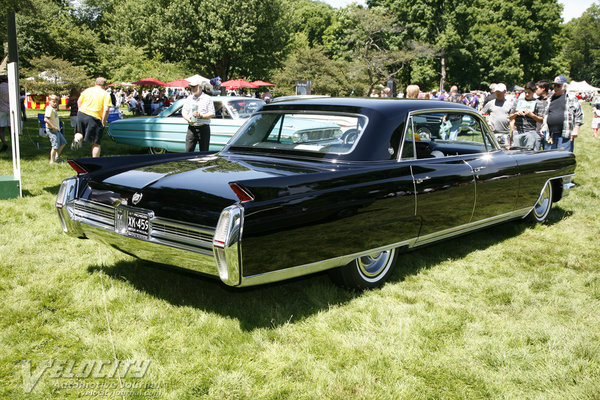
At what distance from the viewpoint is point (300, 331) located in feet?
11.3

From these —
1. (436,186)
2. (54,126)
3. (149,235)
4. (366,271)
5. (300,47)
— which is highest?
(300,47)

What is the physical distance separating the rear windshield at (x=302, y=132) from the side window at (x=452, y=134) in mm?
909

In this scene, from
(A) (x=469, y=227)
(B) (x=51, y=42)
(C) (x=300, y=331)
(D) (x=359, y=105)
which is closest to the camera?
(C) (x=300, y=331)

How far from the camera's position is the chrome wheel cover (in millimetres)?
4105

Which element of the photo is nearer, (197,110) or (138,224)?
(138,224)

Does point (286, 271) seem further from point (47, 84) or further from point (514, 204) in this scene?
point (47, 84)

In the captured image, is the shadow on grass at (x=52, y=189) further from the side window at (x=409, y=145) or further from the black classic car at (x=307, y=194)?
the side window at (x=409, y=145)

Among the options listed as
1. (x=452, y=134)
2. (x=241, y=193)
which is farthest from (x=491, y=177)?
(x=241, y=193)

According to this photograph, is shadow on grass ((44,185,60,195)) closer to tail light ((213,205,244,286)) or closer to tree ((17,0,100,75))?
tail light ((213,205,244,286))

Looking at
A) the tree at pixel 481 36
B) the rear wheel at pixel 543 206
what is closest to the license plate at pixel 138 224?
the rear wheel at pixel 543 206

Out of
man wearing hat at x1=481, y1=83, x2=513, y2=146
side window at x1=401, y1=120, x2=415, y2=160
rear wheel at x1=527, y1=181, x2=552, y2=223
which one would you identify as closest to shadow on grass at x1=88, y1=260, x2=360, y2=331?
side window at x1=401, y1=120, x2=415, y2=160

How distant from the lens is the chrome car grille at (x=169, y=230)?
3166mm

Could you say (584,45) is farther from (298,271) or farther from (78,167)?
(78,167)

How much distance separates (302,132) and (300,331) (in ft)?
6.08
